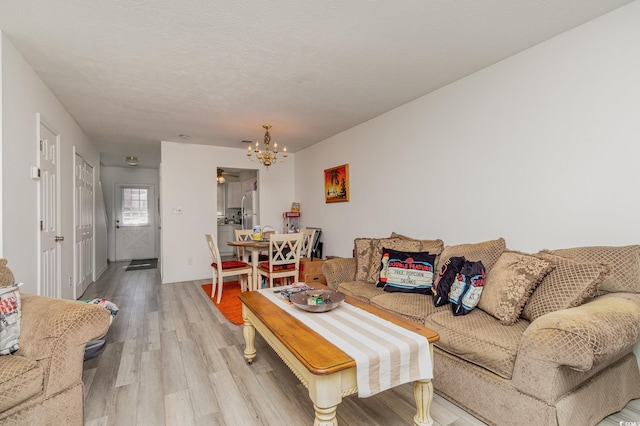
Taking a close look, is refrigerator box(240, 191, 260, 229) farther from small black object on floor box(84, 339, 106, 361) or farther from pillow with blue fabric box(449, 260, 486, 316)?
pillow with blue fabric box(449, 260, 486, 316)

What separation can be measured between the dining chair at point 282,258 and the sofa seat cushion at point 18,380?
8.27ft

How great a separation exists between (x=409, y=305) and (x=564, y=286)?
96 centimetres

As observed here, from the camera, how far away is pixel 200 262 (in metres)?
5.52

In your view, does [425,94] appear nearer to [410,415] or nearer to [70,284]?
[410,415]

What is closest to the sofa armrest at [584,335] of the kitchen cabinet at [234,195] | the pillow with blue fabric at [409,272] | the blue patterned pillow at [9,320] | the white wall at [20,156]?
the pillow with blue fabric at [409,272]

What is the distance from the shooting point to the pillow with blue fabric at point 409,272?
8.57ft

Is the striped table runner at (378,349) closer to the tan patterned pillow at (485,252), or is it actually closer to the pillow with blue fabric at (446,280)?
the pillow with blue fabric at (446,280)

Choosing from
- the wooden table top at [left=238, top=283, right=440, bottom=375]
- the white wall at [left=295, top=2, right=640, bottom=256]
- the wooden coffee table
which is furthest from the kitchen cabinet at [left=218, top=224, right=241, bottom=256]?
the wooden coffee table

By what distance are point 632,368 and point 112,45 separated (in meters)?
4.07

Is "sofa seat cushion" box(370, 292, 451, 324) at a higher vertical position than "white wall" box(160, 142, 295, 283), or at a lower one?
lower

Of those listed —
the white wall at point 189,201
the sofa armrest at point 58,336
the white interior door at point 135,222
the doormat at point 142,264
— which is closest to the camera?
the sofa armrest at point 58,336

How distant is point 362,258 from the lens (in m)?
3.21

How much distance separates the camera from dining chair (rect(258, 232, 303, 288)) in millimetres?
3892

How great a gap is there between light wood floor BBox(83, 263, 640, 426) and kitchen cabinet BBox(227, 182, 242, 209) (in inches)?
236
